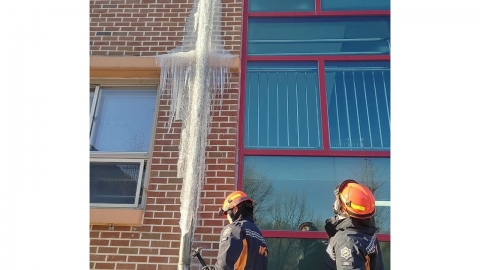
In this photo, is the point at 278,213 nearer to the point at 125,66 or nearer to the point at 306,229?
the point at 306,229

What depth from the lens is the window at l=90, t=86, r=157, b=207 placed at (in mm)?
4184

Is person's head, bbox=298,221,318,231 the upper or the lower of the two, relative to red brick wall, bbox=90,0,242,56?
lower

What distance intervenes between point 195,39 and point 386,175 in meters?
2.33

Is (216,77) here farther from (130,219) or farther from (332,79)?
(130,219)

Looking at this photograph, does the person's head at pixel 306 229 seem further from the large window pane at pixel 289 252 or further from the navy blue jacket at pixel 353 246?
the navy blue jacket at pixel 353 246

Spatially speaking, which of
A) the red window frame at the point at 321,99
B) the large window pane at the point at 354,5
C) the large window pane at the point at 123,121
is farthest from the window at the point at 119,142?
the large window pane at the point at 354,5

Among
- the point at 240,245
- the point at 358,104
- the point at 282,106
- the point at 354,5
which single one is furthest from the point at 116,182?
the point at 354,5

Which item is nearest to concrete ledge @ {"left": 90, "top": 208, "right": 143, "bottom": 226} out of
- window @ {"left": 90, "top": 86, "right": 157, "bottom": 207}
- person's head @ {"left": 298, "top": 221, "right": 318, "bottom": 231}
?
window @ {"left": 90, "top": 86, "right": 157, "bottom": 207}

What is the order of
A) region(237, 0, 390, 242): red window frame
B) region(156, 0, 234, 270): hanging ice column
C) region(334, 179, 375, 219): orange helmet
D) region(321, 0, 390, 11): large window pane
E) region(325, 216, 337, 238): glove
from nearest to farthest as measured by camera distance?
1. region(334, 179, 375, 219): orange helmet
2. region(325, 216, 337, 238): glove
3. region(237, 0, 390, 242): red window frame
4. region(156, 0, 234, 270): hanging ice column
5. region(321, 0, 390, 11): large window pane

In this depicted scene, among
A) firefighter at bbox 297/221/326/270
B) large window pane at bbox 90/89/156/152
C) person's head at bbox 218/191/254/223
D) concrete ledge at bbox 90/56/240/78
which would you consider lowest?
firefighter at bbox 297/221/326/270

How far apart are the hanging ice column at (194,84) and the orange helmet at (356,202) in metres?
1.47

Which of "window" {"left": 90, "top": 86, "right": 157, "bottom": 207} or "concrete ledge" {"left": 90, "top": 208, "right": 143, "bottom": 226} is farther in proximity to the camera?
"window" {"left": 90, "top": 86, "right": 157, "bottom": 207}

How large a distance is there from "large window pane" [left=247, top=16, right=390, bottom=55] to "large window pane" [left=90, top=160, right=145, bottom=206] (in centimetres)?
174

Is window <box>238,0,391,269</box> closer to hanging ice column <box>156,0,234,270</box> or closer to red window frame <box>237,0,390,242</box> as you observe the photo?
red window frame <box>237,0,390,242</box>
